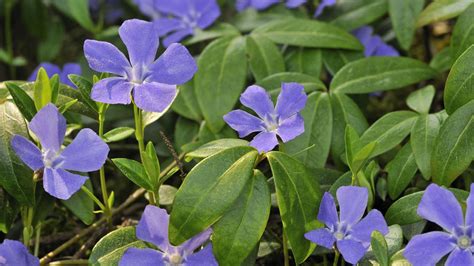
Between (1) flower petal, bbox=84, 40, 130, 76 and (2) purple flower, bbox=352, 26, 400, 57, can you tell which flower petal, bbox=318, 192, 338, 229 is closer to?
Result: (1) flower petal, bbox=84, 40, 130, 76

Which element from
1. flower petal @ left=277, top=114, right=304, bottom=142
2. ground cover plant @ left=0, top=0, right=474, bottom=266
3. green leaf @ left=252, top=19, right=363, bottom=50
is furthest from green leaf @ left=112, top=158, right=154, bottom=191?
green leaf @ left=252, top=19, right=363, bottom=50

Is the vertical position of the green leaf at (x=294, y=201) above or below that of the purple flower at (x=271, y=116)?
below

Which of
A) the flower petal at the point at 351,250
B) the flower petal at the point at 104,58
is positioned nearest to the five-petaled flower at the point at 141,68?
the flower petal at the point at 104,58

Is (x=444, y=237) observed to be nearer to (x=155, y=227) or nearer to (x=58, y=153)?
(x=155, y=227)

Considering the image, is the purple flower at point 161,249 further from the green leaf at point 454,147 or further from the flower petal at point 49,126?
the green leaf at point 454,147

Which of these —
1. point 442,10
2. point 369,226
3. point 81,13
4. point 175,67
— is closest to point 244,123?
point 175,67

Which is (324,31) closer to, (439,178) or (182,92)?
(182,92)

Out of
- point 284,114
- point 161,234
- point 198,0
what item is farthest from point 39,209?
point 198,0
